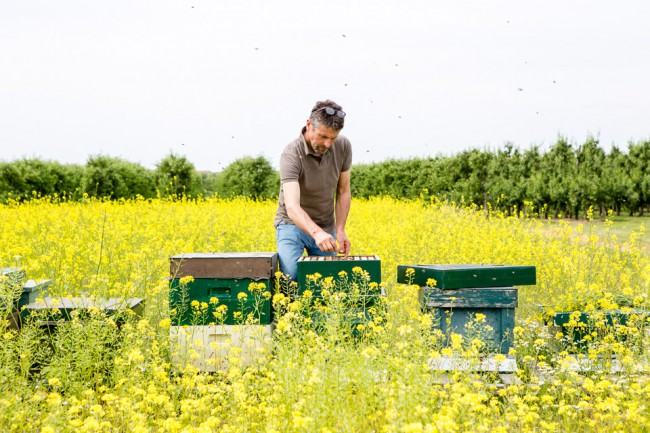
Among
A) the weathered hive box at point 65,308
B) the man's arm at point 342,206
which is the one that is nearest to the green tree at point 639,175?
the man's arm at point 342,206

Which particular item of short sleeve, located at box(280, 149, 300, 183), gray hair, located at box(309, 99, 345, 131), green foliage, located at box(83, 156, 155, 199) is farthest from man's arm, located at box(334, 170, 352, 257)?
green foliage, located at box(83, 156, 155, 199)

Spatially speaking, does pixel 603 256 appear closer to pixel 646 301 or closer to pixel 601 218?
pixel 646 301

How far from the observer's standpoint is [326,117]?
430 cm

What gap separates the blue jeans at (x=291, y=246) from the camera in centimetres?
444

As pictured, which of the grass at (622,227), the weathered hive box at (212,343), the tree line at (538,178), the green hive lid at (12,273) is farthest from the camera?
the tree line at (538,178)

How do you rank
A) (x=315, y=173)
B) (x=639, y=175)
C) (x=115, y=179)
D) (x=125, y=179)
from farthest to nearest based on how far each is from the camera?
(x=639, y=175) < (x=125, y=179) < (x=115, y=179) < (x=315, y=173)

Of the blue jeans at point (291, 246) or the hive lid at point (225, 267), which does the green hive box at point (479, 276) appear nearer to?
→ the blue jeans at point (291, 246)

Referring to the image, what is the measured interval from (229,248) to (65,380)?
524 centimetres

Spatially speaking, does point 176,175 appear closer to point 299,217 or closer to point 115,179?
point 115,179

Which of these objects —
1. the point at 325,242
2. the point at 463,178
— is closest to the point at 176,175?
the point at 463,178

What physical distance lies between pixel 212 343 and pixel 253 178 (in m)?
16.7

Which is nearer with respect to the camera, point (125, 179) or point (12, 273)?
point (12, 273)

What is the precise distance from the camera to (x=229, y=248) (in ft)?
28.6

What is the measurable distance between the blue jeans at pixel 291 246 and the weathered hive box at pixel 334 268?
50cm
